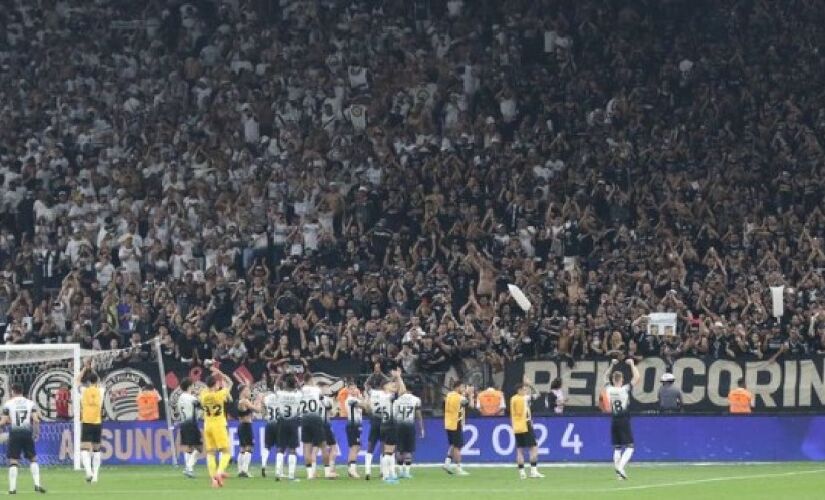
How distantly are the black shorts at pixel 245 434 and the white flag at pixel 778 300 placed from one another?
1176 cm

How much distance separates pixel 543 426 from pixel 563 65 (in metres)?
12.9

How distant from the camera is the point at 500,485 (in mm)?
39156

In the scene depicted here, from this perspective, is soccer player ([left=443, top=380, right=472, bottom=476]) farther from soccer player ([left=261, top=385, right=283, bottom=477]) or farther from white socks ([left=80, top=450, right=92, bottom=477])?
white socks ([left=80, top=450, right=92, bottom=477])

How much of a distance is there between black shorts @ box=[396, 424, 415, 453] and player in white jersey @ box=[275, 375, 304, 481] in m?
2.19

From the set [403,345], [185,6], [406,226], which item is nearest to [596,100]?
[406,226]

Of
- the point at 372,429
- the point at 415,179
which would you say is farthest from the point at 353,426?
the point at 415,179

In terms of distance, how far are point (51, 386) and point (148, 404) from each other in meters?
3.09

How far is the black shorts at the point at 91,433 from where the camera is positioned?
4212 centimetres

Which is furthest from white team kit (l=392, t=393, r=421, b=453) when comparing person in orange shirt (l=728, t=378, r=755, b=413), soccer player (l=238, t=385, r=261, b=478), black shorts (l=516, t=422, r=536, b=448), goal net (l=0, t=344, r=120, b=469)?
goal net (l=0, t=344, r=120, b=469)

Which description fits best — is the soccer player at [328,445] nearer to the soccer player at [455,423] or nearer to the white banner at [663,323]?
the soccer player at [455,423]

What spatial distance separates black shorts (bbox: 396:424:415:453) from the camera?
1623 inches

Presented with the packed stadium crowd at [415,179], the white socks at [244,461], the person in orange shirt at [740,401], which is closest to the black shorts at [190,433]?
the white socks at [244,461]

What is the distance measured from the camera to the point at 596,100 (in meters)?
54.1

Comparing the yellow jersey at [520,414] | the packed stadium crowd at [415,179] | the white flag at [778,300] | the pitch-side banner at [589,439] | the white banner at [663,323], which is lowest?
the pitch-side banner at [589,439]
